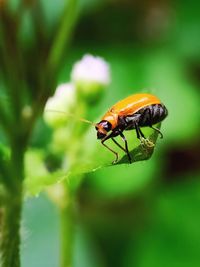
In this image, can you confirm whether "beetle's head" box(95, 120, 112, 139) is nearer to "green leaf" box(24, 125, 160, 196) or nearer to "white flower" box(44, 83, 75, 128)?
"green leaf" box(24, 125, 160, 196)

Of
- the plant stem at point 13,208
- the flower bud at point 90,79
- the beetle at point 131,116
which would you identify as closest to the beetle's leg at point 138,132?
the beetle at point 131,116

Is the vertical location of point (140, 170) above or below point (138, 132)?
above

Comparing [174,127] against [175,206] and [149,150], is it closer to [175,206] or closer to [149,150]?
[175,206]

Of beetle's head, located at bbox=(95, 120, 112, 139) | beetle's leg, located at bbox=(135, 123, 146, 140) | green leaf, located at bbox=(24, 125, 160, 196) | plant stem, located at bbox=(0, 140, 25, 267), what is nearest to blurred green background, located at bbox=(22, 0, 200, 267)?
green leaf, located at bbox=(24, 125, 160, 196)

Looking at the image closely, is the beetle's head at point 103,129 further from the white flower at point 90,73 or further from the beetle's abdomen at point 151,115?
the white flower at point 90,73

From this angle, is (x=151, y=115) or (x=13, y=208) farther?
(x=151, y=115)

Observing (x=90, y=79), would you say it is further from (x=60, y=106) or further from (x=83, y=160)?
(x=83, y=160)

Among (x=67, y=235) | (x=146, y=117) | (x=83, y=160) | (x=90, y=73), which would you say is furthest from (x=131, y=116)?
(x=90, y=73)

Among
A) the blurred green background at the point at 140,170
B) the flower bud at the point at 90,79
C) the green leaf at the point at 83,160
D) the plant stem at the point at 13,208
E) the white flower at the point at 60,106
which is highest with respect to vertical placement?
the blurred green background at the point at 140,170
